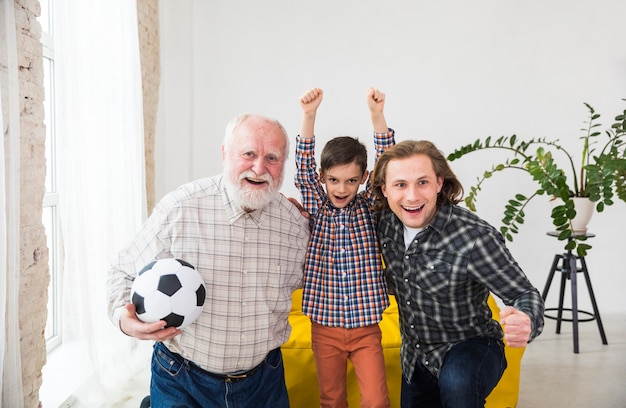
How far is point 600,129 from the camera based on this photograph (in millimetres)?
4520

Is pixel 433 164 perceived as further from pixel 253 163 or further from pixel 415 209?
pixel 253 163

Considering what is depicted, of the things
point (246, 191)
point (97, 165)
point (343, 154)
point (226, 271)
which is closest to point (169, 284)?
point (226, 271)

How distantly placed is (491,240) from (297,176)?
800mm

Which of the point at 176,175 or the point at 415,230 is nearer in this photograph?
the point at 415,230

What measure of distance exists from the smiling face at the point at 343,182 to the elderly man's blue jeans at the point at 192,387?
0.71 meters

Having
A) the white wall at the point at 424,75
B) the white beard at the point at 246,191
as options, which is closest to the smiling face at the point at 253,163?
the white beard at the point at 246,191

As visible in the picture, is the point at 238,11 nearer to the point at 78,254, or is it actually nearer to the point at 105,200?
the point at 105,200

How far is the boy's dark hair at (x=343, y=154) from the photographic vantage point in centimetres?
211

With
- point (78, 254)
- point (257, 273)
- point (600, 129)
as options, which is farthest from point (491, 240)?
point (600, 129)

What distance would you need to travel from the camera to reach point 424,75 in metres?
4.58

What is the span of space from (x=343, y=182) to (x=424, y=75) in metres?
2.78

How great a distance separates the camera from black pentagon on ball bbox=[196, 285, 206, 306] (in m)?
1.61

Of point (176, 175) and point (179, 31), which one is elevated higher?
point (179, 31)

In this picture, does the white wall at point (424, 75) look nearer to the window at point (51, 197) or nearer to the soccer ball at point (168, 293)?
the window at point (51, 197)
